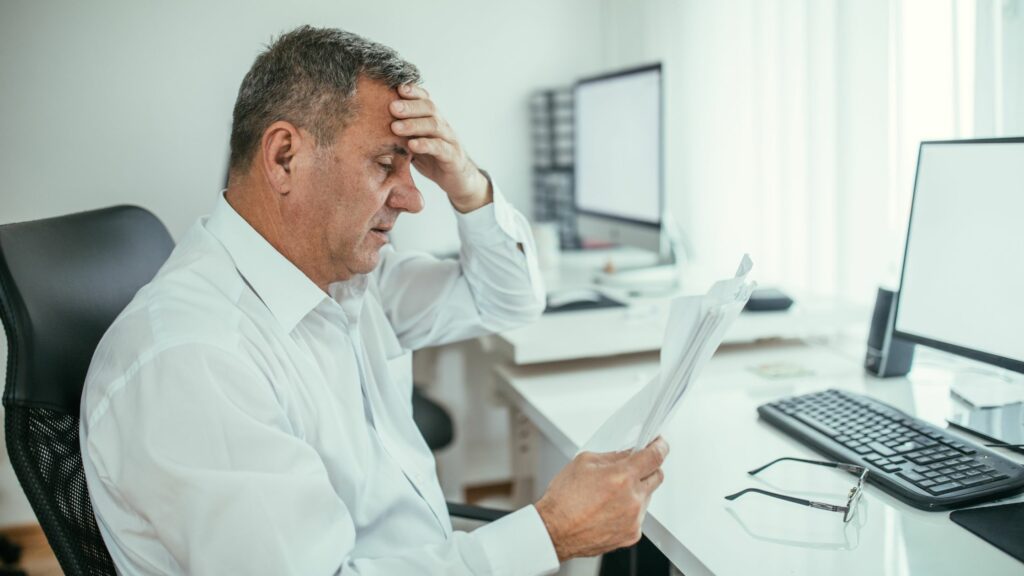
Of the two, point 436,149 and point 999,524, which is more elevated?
point 436,149

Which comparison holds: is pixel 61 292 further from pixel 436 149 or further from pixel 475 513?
pixel 475 513

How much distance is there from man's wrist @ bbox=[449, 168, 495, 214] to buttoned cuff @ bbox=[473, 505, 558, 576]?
0.57m

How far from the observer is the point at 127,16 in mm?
2406

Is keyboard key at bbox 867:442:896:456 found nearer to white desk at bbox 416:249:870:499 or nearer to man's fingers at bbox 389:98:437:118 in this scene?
white desk at bbox 416:249:870:499

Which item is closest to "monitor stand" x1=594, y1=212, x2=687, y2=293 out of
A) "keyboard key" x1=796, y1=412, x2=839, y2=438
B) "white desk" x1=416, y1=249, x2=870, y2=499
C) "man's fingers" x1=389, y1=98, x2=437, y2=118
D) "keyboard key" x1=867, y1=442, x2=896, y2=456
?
"white desk" x1=416, y1=249, x2=870, y2=499

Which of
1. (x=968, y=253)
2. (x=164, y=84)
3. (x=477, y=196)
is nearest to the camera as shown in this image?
(x=968, y=253)

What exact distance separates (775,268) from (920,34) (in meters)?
0.70

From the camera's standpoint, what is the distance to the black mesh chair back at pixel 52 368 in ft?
2.73

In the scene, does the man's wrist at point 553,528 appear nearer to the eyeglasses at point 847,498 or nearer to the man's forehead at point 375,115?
the eyeglasses at point 847,498

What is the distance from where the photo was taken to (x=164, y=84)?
246 centimetres

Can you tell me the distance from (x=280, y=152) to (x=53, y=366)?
34cm

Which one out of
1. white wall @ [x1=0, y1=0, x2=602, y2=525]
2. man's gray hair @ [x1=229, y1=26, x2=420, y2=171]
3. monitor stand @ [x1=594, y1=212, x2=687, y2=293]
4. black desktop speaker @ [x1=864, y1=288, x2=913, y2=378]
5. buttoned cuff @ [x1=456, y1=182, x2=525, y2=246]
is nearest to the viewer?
man's gray hair @ [x1=229, y1=26, x2=420, y2=171]

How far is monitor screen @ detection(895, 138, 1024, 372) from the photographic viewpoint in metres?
1.09

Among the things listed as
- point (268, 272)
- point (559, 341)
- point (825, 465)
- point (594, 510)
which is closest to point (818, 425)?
point (825, 465)
